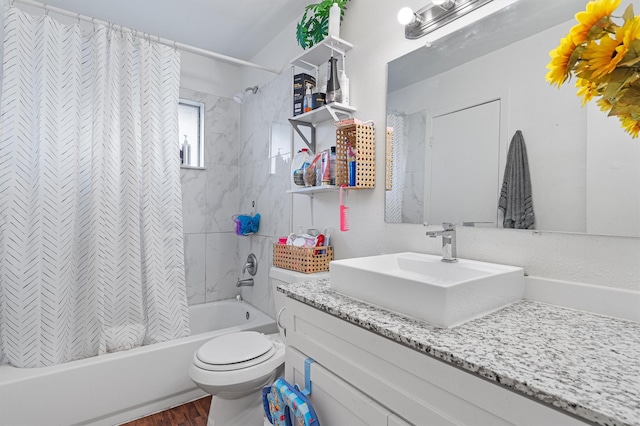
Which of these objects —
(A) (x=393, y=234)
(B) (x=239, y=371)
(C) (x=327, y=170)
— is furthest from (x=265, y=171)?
(B) (x=239, y=371)

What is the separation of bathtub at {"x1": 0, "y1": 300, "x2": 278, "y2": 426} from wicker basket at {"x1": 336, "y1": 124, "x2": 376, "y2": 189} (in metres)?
1.29

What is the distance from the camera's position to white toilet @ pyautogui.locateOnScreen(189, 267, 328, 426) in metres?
1.44

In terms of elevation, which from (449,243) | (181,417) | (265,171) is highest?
(265,171)

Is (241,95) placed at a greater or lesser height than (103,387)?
greater

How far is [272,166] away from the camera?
2436mm

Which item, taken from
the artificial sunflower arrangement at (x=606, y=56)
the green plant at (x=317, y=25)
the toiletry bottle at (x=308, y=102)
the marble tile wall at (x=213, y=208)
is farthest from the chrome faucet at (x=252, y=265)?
the artificial sunflower arrangement at (x=606, y=56)

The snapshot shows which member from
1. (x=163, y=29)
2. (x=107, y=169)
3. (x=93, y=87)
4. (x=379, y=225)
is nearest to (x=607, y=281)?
(x=379, y=225)

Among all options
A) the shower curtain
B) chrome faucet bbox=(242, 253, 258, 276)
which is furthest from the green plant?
chrome faucet bbox=(242, 253, 258, 276)

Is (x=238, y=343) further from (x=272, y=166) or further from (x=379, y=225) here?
(x=272, y=166)

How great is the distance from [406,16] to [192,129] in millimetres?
2073

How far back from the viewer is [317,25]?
1.76m

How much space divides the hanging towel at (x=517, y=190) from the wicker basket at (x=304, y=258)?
0.92 meters

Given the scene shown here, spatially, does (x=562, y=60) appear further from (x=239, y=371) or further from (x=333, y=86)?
(x=239, y=371)

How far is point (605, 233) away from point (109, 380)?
2.18 m
